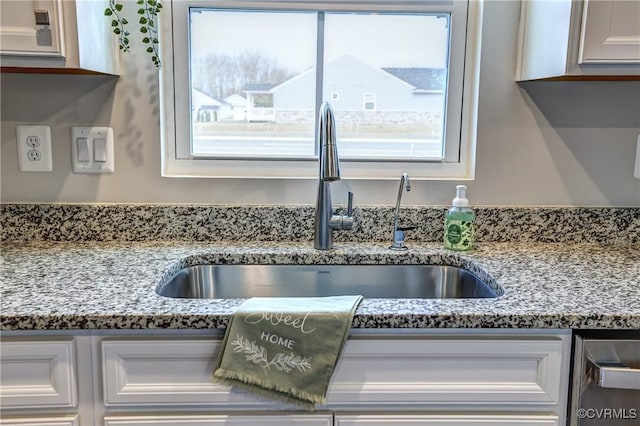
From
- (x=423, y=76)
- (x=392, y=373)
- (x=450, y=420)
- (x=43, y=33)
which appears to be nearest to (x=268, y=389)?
(x=392, y=373)

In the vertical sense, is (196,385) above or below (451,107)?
below

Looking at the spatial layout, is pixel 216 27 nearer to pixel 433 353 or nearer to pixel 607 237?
pixel 433 353

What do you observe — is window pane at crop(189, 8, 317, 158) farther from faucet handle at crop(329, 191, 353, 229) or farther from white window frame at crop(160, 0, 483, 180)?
faucet handle at crop(329, 191, 353, 229)

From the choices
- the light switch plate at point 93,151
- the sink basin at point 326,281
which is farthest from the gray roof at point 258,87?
the sink basin at point 326,281

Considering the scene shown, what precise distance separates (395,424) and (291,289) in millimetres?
481

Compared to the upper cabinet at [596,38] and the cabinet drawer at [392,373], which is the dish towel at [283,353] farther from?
the upper cabinet at [596,38]

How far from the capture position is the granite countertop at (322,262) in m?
0.91

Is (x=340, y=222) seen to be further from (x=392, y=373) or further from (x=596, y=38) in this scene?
(x=596, y=38)

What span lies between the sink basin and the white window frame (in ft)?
0.92

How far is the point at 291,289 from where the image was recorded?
4.44 ft

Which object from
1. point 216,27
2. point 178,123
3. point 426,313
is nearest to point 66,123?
point 178,123

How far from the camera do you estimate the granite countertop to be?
91 cm

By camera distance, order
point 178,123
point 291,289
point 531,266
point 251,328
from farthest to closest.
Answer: point 178,123
point 291,289
point 531,266
point 251,328

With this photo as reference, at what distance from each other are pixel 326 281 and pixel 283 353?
46 centimetres
